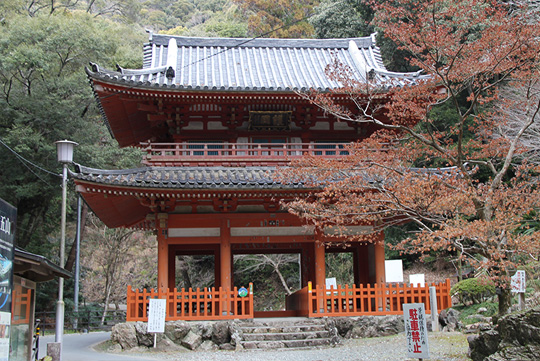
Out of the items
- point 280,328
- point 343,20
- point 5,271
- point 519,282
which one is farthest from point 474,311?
point 343,20

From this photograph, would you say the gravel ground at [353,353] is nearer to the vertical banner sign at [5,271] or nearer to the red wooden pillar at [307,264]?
the red wooden pillar at [307,264]

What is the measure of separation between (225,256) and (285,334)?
8.68ft

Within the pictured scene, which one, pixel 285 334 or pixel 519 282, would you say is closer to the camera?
pixel 519 282

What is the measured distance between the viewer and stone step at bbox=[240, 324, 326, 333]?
42.2ft

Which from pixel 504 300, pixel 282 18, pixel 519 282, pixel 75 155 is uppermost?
pixel 282 18

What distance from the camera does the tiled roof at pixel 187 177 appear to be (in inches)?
478

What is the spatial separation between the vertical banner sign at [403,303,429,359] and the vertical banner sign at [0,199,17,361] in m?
6.57

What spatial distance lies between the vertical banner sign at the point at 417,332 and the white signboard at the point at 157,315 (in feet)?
19.9

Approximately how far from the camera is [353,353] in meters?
11.1

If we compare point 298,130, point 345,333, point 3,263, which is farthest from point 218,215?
point 3,263

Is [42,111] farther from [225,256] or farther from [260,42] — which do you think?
[225,256]

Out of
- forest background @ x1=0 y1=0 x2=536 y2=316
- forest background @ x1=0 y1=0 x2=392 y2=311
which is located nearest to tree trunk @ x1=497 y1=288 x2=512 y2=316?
forest background @ x1=0 y1=0 x2=536 y2=316

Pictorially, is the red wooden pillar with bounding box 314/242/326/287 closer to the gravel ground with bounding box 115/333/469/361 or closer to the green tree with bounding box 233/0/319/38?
the gravel ground with bounding box 115/333/469/361

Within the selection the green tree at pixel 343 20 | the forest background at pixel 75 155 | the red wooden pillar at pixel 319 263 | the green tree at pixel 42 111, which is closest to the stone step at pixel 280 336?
the red wooden pillar at pixel 319 263
